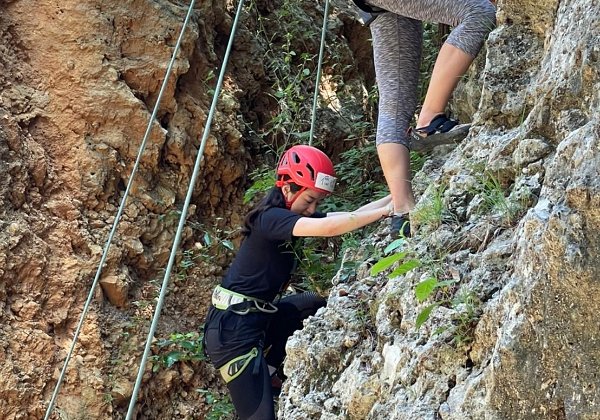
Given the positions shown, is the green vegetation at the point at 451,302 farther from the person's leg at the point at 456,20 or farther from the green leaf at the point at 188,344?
the green leaf at the point at 188,344

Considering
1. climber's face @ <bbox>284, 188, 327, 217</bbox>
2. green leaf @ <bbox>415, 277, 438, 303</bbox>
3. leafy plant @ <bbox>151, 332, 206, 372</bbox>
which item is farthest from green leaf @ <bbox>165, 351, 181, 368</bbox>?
green leaf @ <bbox>415, 277, 438, 303</bbox>

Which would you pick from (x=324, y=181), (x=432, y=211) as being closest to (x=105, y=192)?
(x=324, y=181)

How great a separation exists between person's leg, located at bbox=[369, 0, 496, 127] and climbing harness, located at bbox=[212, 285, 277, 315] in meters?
1.29

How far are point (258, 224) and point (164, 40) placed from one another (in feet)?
8.39

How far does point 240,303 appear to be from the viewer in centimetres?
341

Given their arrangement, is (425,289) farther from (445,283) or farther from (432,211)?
(432,211)

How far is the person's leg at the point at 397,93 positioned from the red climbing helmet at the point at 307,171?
1.25ft

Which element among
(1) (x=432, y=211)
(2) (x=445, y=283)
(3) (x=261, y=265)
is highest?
(2) (x=445, y=283)

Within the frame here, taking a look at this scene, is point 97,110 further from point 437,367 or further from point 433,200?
point 437,367

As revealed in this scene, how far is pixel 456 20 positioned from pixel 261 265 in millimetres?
1344

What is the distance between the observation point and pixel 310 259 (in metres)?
3.96

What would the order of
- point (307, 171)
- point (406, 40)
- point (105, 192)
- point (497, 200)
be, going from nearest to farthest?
point (497, 200) → point (406, 40) → point (307, 171) → point (105, 192)

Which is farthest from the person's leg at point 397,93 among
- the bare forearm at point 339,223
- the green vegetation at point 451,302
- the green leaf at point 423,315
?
the green leaf at point 423,315

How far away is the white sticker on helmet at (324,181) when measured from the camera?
10.9ft
